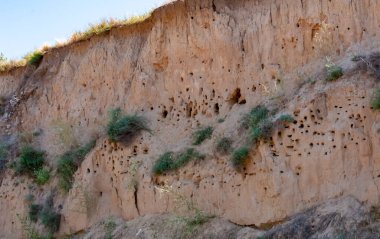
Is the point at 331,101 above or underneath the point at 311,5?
underneath

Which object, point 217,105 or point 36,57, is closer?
point 217,105

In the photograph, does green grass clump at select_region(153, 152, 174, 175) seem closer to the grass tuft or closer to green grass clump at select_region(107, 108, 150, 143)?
green grass clump at select_region(107, 108, 150, 143)

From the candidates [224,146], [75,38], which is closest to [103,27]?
[75,38]

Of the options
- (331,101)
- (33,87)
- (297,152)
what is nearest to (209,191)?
(297,152)

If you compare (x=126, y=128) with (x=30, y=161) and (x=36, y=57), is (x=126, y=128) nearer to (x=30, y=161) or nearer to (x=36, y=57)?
(x=30, y=161)

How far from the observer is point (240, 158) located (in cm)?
1292

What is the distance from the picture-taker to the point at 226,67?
15039mm

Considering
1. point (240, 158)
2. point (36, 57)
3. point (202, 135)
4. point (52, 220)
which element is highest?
point (36, 57)

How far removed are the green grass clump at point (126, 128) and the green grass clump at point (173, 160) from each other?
119 centimetres

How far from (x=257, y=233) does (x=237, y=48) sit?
4.58 m

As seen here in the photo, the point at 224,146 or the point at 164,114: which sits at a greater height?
the point at 164,114

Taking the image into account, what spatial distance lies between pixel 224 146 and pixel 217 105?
5.13 ft

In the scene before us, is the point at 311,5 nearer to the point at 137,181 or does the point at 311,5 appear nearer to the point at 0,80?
the point at 137,181

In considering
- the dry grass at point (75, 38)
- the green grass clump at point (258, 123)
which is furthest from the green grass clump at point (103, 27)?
the green grass clump at point (258, 123)
